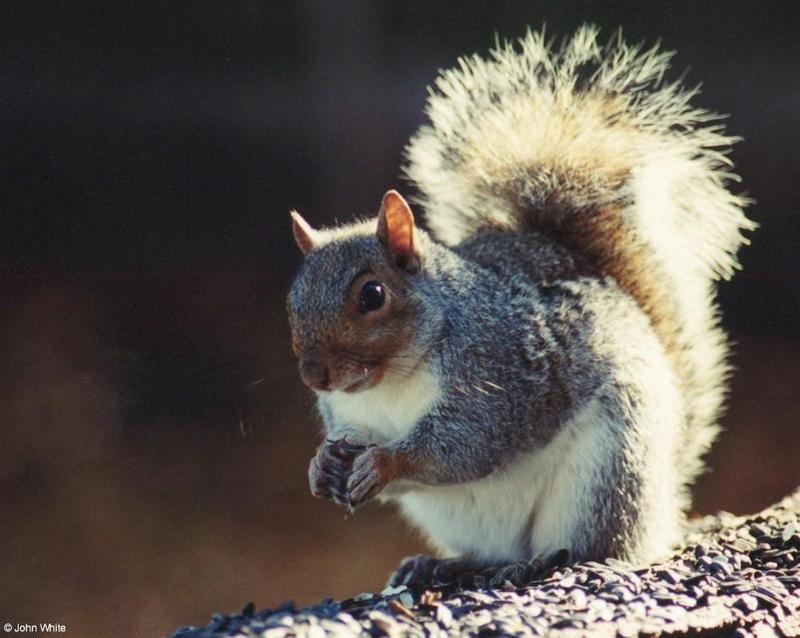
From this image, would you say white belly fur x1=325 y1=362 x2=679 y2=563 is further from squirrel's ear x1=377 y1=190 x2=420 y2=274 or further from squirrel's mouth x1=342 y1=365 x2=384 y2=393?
squirrel's ear x1=377 y1=190 x2=420 y2=274

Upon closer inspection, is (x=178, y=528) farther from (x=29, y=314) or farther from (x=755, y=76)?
(x=755, y=76)

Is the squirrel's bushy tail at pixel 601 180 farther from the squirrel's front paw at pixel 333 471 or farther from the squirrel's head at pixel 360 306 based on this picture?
the squirrel's front paw at pixel 333 471

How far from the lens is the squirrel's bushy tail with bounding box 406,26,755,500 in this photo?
2105mm

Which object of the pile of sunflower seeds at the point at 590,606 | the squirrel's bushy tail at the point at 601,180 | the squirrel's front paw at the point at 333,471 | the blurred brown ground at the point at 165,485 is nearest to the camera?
the pile of sunflower seeds at the point at 590,606

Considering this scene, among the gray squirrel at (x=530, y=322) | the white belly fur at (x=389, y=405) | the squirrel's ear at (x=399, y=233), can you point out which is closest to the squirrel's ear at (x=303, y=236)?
the gray squirrel at (x=530, y=322)

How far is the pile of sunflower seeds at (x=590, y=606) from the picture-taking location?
1400mm

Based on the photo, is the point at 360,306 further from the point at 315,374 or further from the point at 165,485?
the point at 165,485

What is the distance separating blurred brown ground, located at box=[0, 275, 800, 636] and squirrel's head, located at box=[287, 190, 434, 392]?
49 centimetres

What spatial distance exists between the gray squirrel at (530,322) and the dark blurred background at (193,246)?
0.43 meters

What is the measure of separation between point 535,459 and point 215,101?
1.16m

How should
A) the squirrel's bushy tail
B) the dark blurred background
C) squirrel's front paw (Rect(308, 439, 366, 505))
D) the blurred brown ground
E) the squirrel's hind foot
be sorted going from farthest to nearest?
the blurred brown ground < the dark blurred background < the squirrel's bushy tail < the squirrel's hind foot < squirrel's front paw (Rect(308, 439, 366, 505))

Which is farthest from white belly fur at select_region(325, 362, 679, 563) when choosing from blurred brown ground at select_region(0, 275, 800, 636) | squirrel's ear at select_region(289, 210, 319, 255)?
blurred brown ground at select_region(0, 275, 800, 636)

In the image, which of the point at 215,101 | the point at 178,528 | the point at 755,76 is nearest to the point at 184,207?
the point at 215,101

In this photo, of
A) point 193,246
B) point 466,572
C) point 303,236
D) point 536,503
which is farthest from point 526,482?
point 193,246
